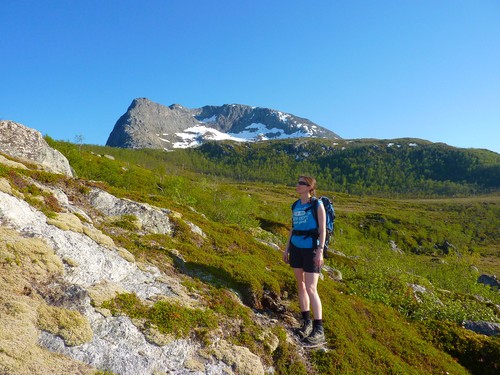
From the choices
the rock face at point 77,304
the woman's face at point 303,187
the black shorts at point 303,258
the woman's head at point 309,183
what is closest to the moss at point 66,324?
the rock face at point 77,304

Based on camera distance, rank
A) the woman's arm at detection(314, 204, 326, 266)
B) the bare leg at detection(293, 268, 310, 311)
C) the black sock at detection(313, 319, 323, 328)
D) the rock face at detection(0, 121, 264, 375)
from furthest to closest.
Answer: the bare leg at detection(293, 268, 310, 311) < the black sock at detection(313, 319, 323, 328) < the woman's arm at detection(314, 204, 326, 266) < the rock face at detection(0, 121, 264, 375)

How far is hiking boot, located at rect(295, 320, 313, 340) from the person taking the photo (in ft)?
33.3

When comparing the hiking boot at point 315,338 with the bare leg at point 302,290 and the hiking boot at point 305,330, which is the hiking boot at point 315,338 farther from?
the bare leg at point 302,290

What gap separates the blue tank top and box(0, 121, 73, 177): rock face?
17705mm

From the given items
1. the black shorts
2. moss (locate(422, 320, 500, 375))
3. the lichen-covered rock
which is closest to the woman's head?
the black shorts

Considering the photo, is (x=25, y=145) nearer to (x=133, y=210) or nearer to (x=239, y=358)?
(x=133, y=210)

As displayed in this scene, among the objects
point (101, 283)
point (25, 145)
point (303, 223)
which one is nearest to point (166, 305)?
point (101, 283)

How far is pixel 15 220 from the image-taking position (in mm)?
9336

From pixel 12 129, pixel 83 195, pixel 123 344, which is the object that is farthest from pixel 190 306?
pixel 12 129

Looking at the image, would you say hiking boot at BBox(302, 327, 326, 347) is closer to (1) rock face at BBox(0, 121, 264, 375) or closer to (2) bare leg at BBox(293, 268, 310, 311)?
(2) bare leg at BBox(293, 268, 310, 311)

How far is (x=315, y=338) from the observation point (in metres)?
10.0

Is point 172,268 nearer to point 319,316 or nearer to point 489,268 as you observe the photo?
point 319,316

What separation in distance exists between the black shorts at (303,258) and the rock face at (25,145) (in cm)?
1781

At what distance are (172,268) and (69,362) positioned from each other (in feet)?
17.7
